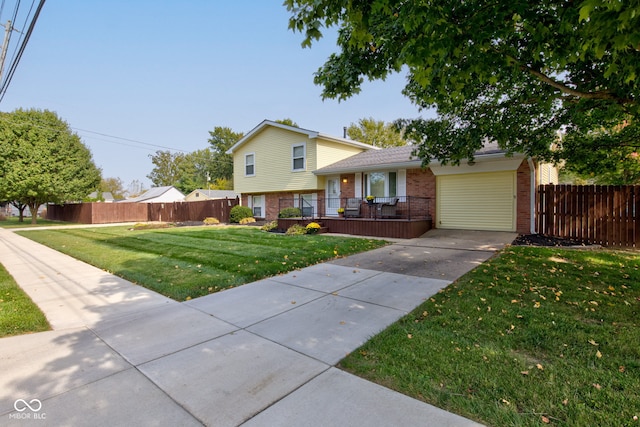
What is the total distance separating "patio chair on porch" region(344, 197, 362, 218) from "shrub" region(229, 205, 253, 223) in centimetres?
762

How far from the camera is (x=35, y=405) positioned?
7.91 feet

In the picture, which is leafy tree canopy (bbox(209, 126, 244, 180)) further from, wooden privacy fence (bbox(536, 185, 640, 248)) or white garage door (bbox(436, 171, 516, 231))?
wooden privacy fence (bbox(536, 185, 640, 248))

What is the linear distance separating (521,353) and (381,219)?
31.7ft

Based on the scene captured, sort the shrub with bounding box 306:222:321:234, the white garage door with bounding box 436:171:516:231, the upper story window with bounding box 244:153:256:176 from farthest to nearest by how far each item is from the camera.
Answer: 1. the upper story window with bounding box 244:153:256:176
2. the shrub with bounding box 306:222:321:234
3. the white garage door with bounding box 436:171:516:231

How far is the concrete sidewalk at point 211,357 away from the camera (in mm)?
2268

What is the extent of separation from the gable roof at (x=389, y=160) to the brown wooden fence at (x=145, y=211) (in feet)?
30.2

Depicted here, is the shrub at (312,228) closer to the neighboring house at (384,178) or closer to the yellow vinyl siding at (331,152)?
the neighboring house at (384,178)

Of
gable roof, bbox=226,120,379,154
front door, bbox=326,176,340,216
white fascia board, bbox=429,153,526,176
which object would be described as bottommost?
front door, bbox=326,176,340,216

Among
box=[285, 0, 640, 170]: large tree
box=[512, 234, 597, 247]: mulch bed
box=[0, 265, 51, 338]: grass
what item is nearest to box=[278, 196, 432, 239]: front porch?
box=[512, 234, 597, 247]: mulch bed

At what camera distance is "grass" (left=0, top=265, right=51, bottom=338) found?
12.7ft

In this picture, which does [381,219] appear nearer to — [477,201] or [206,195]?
[477,201]

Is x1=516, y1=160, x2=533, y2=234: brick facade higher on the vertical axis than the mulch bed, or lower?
higher

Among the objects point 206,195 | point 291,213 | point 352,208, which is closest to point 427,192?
point 352,208

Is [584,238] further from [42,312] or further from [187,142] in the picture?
[187,142]
